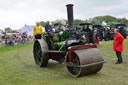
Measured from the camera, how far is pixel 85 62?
4.81 meters

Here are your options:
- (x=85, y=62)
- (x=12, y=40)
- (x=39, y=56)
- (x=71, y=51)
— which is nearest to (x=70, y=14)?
(x=71, y=51)

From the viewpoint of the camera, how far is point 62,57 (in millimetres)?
6039

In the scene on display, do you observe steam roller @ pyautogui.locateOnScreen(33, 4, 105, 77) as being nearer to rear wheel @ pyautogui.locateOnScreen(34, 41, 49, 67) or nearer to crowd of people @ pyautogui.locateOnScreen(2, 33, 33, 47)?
rear wheel @ pyautogui.locateOnScreen(34, 41, 49, 67)

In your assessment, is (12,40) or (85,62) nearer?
(85,62)

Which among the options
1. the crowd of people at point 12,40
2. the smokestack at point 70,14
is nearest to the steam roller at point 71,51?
the smokestack at point 70,14

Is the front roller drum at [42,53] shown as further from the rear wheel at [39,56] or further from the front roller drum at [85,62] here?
the front roller drum at [85,62]

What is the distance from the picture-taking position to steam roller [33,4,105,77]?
4.92 metres

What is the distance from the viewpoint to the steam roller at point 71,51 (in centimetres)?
492

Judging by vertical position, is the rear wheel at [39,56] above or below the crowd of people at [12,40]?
above

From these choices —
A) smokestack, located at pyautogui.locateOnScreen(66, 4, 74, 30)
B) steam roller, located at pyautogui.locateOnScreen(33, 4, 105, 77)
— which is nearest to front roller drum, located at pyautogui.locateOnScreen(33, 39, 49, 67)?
steam roller, located at pyautogui.locateOnScreen(33, 4, 105, 77)

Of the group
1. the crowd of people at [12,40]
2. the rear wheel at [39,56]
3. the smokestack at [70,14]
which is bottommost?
the crowd of people at [12,40]

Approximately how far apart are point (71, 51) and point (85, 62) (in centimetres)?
50

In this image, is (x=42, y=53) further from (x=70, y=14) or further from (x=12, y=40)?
(x=12, y=40)

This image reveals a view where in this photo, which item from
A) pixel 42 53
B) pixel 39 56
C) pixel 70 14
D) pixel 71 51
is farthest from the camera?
pixel 39 56
